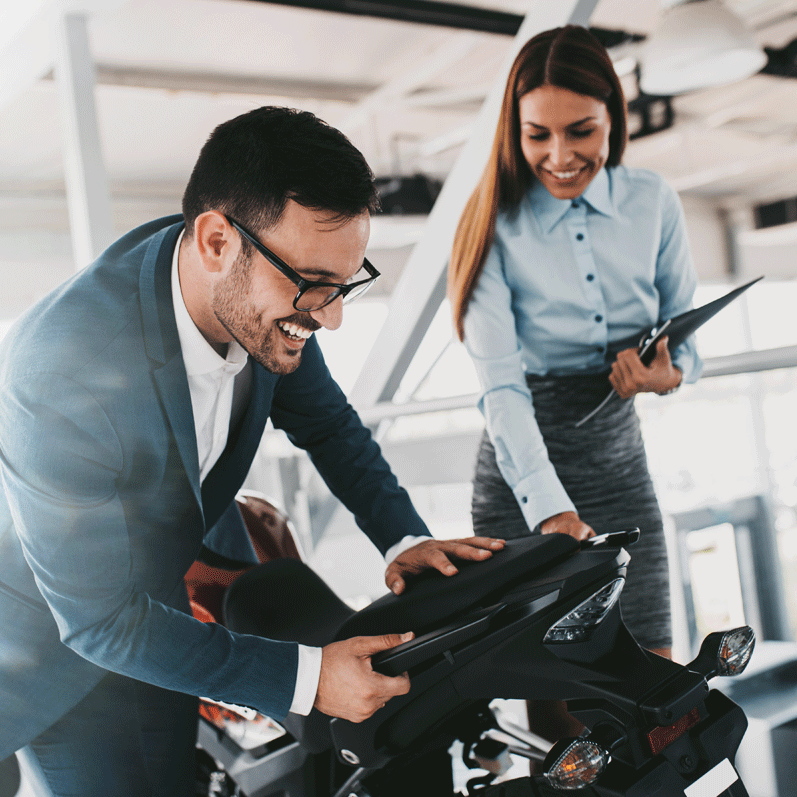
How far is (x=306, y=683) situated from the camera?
1023mm

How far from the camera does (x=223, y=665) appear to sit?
100 cm

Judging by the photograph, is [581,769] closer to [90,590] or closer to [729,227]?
[90,590]

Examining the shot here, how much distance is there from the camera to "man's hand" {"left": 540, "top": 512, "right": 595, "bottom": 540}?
122 centimetres

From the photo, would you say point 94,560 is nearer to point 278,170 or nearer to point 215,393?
point 215,393

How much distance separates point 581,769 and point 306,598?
0.54 metres

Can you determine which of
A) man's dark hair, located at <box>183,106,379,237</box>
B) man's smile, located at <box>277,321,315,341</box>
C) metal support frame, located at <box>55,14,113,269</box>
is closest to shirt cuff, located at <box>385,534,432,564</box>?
man's smile, located at <box>277,321,315,341</box>

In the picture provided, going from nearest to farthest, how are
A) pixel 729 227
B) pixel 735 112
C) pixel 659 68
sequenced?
1. pixel 659 68
2. pixel 735 112
3. pixel 729 227

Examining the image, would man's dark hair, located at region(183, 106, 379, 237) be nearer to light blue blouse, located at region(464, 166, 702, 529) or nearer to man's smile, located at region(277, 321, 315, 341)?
man's smile, located at region(277, 321, 315, 341)

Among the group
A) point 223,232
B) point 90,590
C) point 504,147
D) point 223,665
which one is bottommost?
point 223,665

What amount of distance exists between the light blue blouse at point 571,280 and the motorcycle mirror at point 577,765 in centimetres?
56

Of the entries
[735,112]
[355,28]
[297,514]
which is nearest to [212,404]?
[297,514]

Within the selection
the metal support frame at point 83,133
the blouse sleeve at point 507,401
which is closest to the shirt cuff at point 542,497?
the blouse sleeve at point 507,401

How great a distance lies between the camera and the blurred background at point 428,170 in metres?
1.75

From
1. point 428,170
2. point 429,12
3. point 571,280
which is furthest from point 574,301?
point 428,170
